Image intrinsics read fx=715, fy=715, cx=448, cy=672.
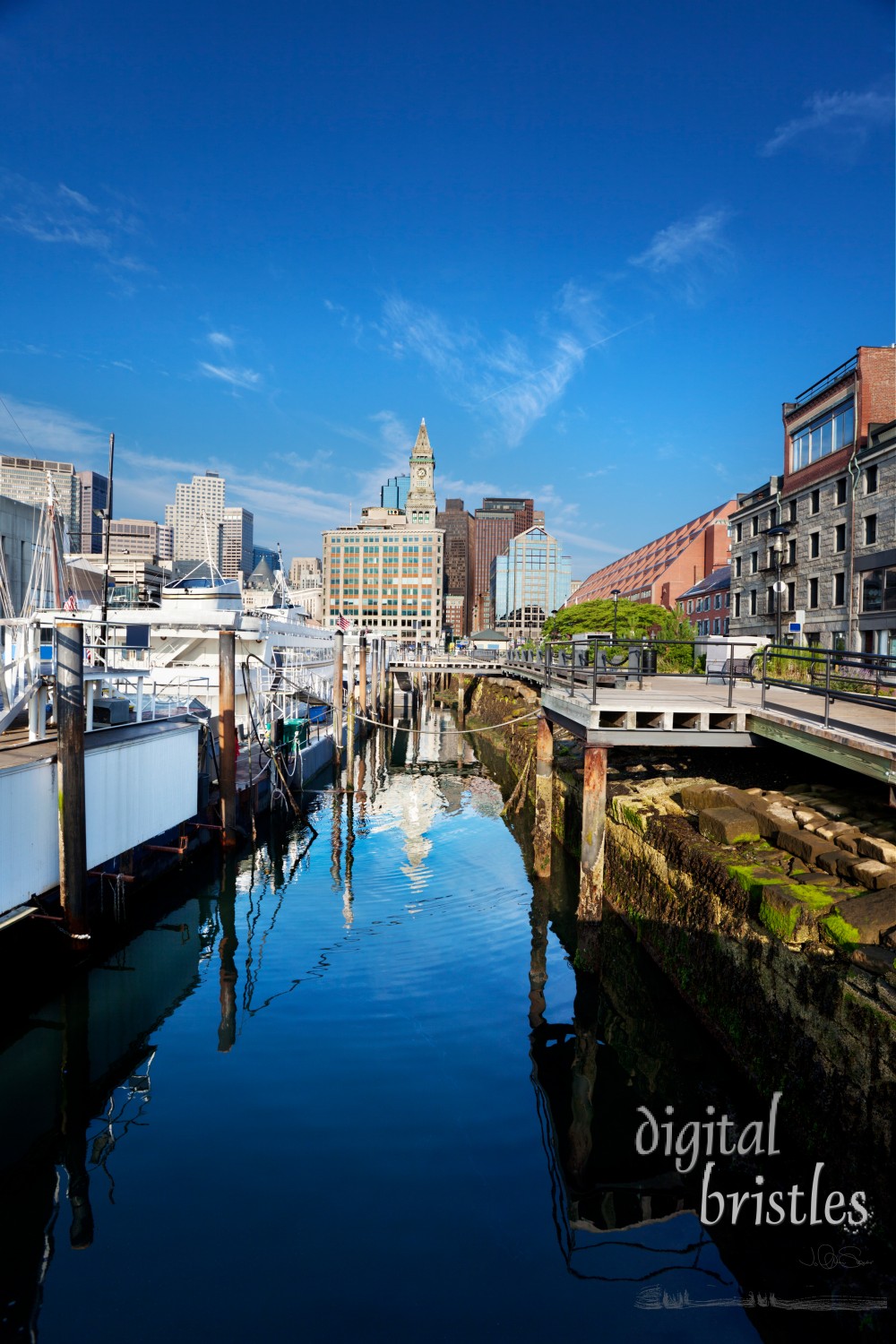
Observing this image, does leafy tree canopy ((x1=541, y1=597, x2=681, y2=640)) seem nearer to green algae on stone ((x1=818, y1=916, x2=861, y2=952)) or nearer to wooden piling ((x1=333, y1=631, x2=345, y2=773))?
wooden piling ((x1=333, y1=631, x2=345, y2=773))

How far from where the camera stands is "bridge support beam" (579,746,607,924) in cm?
1331

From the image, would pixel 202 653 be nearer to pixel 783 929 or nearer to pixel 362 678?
pixel 362 678

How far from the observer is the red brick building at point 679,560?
7950 centimetres

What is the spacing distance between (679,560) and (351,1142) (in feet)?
271

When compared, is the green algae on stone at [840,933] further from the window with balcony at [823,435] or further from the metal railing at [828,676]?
the window with balcony at [823,435]

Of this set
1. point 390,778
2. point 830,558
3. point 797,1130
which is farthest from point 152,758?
point 830,558

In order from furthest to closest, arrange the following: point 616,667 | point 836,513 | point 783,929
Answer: point 836,513, point 616,667, point 783,929

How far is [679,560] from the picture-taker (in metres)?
83.9

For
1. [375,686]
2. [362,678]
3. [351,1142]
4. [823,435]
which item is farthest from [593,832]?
[375,686]

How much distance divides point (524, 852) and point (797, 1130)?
1329 cm

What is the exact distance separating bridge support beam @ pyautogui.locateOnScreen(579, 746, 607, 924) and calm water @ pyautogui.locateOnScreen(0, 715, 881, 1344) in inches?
40.4

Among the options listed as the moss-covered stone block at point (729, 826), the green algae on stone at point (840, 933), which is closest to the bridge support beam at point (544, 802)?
the moss-covered stone block at point (729, 826)

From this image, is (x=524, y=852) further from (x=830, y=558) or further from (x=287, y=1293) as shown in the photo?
(x=830, y=558)

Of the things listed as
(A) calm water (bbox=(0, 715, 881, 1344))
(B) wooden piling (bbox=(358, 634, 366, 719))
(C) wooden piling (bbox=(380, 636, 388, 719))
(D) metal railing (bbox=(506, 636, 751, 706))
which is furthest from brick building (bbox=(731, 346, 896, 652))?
(C) wooden piling (bbox=(380, 636, 388, 719))
